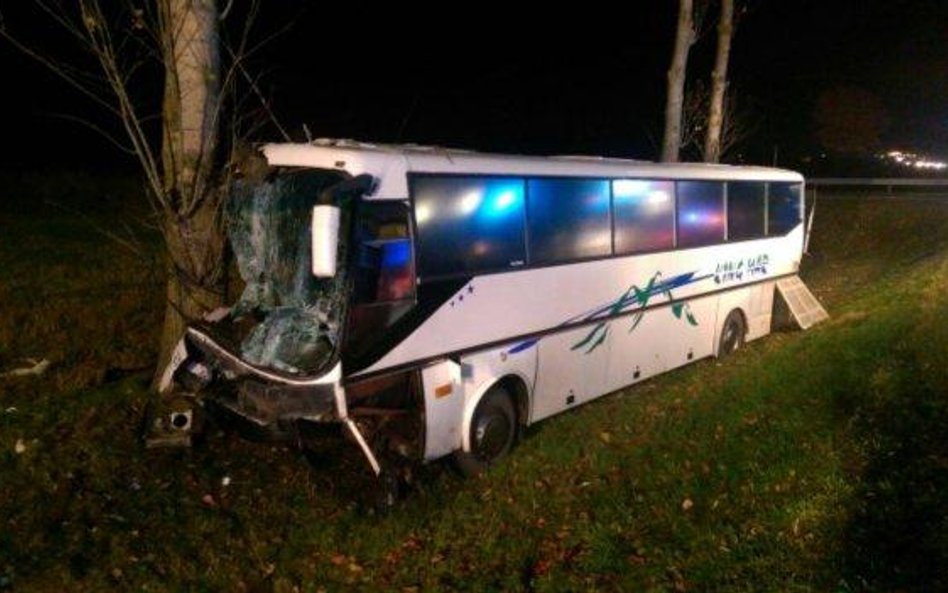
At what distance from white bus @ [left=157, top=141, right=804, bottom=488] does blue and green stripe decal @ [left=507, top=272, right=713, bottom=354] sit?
0.03 meters

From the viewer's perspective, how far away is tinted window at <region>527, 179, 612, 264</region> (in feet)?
27.6

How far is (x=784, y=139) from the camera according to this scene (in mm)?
61656

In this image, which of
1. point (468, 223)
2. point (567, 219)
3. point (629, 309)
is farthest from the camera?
point (629, 309)

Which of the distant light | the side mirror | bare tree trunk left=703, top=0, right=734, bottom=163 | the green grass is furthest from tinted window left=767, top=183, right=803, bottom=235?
the side mirror

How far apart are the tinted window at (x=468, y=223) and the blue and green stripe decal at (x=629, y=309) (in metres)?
1.06

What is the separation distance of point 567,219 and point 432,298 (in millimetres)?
2344

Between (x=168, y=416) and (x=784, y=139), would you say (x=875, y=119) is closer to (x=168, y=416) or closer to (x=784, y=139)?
(x=784, y=139)

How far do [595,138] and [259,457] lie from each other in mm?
40480

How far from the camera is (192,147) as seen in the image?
820cm

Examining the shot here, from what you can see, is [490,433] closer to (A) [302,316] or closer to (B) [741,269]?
(A) [302,316]

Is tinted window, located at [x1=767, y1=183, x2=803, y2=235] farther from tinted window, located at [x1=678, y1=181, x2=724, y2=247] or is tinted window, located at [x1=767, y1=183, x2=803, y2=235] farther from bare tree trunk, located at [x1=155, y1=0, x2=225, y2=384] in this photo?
bare tree trunk, located at [x1=155, y1=0, x2=225, y2=384]

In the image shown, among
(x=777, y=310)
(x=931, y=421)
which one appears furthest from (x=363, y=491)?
(x=777, y=310)

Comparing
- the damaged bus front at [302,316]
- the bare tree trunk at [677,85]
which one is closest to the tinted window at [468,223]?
the damaged bus front at [302,316]

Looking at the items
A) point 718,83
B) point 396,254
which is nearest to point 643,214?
point 396,254
